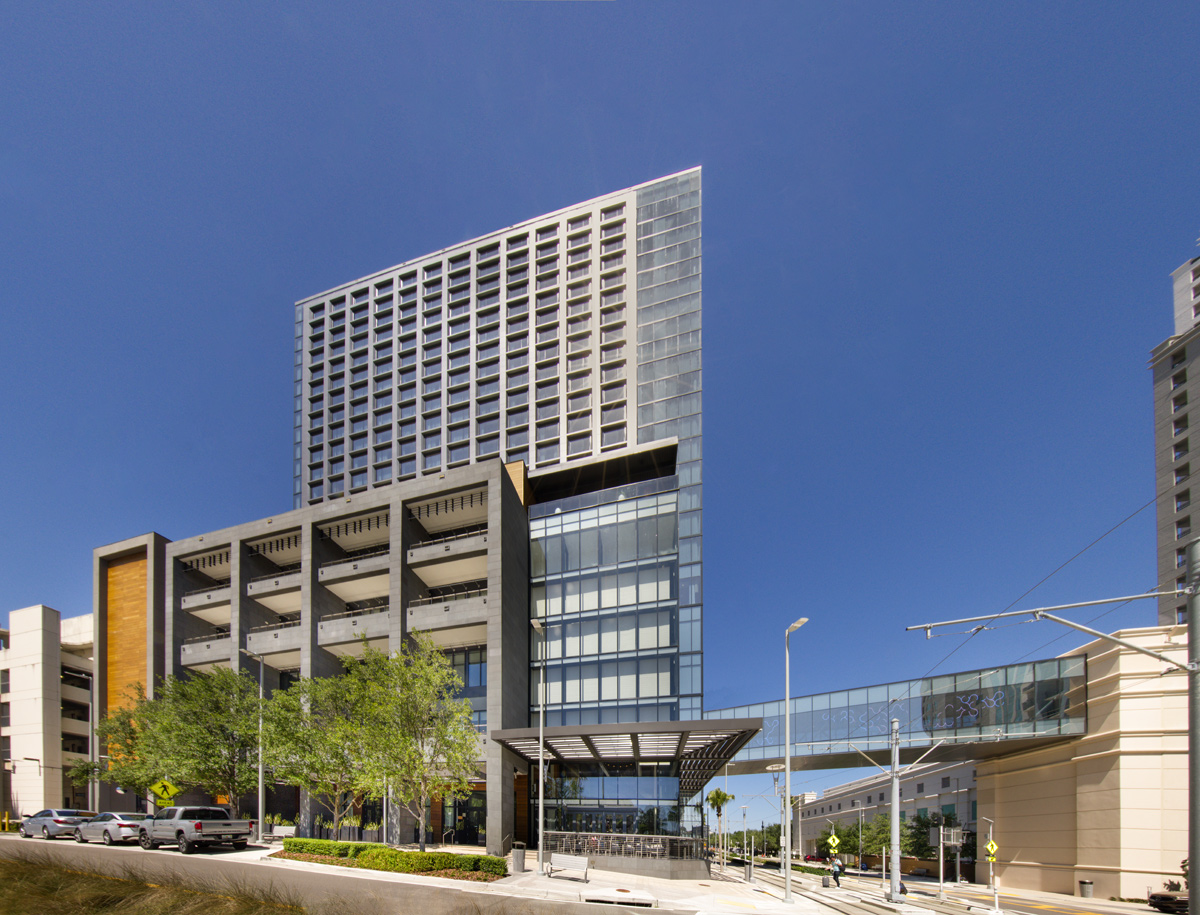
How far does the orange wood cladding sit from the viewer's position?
186ft

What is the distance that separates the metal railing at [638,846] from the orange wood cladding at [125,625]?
4024 centimetres

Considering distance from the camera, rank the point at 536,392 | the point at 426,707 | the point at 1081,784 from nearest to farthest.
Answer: the point at 426,707
the point at 1081,784
the point at 536,392

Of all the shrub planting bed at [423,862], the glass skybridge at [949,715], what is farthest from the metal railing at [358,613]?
the glass skybridge at [949,715]

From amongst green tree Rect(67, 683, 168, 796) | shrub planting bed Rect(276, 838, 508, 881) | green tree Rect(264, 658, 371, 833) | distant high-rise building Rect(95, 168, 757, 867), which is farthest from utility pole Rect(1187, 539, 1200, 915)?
green tree Rect(67, 683, 168, 796)

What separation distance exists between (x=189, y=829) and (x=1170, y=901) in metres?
42.0

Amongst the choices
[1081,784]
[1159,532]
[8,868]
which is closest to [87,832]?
[8,868]

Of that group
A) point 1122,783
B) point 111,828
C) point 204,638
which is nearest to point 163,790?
point 111,828

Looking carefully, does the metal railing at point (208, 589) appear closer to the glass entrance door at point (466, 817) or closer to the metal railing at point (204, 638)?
the metal railing at point (204, 638)

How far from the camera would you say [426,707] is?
3353 cm

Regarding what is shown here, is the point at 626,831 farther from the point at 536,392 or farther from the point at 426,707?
the point at 536,392

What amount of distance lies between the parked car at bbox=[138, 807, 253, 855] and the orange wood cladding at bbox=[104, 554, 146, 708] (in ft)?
94.1

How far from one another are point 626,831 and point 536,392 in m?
47.3

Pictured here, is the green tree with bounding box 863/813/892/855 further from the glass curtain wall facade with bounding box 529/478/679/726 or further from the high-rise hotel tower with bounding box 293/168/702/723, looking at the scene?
the high-rise hotel tower with bounding box 293/168/702/723

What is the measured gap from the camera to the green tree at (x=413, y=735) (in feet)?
105
